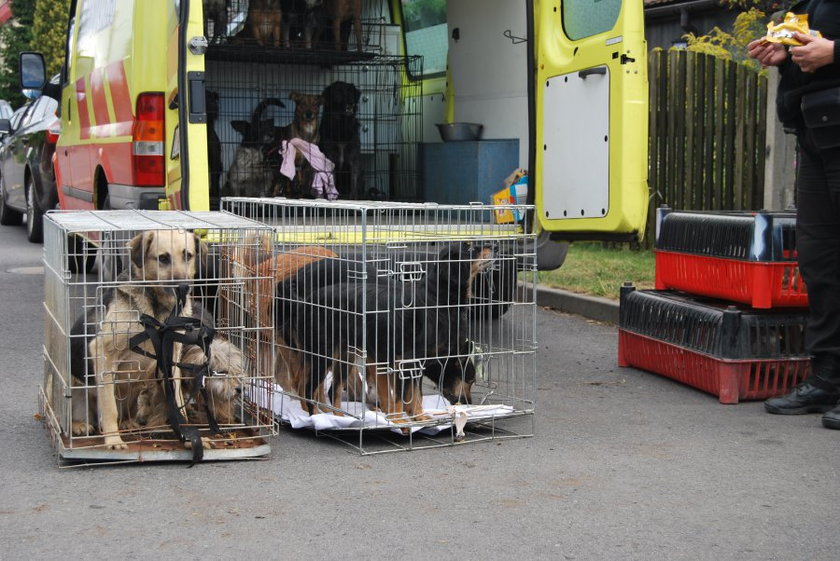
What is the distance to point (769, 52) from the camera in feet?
17.8

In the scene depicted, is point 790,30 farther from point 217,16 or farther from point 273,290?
point 217,16

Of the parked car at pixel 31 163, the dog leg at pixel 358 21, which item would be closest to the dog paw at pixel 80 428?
the dog leg at pixel 358 21

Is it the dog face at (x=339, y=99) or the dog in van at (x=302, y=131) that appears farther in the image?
the dog face at (x=339, y=99)

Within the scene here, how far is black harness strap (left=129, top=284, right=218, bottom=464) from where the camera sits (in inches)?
175

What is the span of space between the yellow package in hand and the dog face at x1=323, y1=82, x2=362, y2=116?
5028 mm

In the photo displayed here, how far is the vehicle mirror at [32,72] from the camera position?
34.4ft

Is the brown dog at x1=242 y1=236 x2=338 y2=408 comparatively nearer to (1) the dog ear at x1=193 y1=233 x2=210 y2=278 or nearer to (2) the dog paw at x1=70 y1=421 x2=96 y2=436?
(1) the dog ear at x1=193 y1=233 x2=210 y2=278

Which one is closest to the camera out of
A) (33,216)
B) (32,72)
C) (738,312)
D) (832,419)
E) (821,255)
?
(832,419)

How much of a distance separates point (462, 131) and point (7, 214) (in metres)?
10.4

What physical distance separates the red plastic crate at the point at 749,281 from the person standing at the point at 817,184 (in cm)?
19

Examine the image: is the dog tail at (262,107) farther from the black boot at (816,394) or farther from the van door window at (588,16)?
the black boot at (816,394)

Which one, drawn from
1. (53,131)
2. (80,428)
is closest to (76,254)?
(80,428)

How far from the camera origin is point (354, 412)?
5.00m

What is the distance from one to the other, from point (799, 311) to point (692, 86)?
6211 mm
